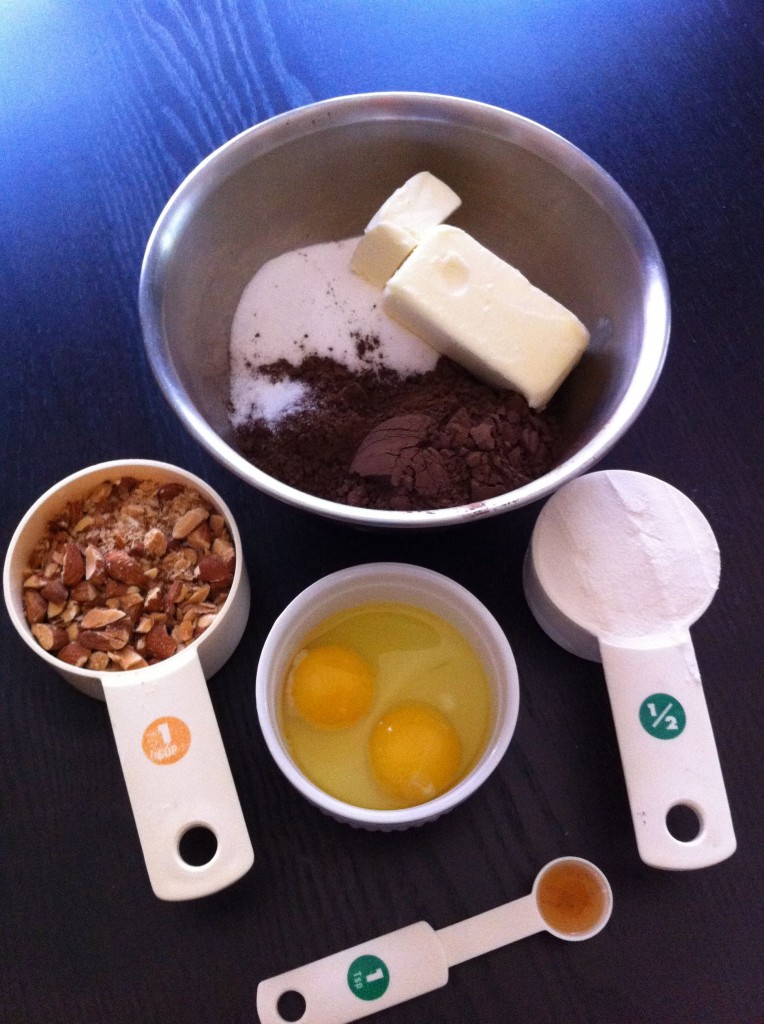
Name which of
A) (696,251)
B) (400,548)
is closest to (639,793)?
(400,548)

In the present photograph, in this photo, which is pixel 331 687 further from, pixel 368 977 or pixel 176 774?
pixel 368 977

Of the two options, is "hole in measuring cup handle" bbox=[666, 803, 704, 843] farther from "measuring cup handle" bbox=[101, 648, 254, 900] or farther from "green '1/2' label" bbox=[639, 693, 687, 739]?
"measuring cup handle" bbox=[101, 648, 254, 900]

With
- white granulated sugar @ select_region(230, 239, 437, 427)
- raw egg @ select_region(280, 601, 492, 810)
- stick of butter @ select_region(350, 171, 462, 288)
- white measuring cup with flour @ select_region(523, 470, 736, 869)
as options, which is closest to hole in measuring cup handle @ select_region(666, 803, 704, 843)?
white measuring cup with flour @ select_region(523, 470, 736, 869)

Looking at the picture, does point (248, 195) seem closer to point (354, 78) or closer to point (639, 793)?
point (354, 78)

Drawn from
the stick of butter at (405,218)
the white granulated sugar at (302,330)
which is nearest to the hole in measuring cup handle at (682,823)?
the white granulated sugar at (302,330)

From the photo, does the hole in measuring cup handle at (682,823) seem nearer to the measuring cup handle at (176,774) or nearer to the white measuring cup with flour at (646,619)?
Result: the white measuring cup with flour at (646,619)
